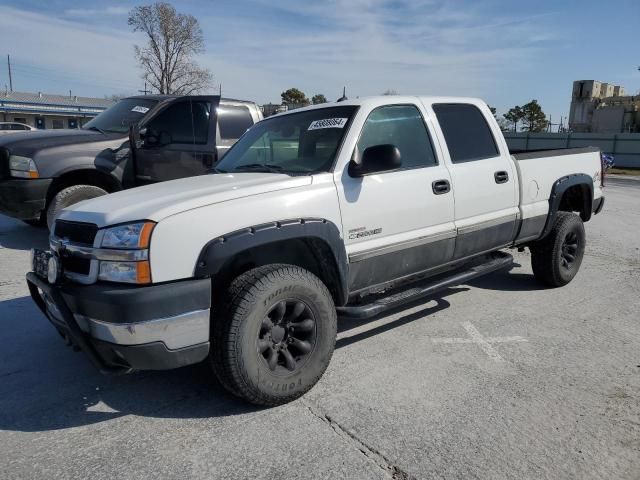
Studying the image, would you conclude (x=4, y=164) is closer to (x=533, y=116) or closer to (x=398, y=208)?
(x=398, y=208)

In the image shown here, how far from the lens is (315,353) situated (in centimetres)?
321

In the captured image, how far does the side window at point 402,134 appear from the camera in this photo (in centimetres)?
381

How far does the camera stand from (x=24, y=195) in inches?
248

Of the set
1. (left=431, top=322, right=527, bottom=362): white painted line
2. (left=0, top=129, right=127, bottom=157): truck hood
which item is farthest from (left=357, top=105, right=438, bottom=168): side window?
(left=0, top=129, right=127, bottom=157): truck hood

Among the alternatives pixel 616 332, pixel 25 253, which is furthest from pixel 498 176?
pixel 25 253

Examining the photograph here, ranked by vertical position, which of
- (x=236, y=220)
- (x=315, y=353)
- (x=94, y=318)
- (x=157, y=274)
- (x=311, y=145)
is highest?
(x=311, y=145)

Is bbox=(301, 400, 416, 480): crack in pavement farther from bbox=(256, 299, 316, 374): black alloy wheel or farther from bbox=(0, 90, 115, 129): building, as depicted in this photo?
bbox=(0, 90, 115, 129): building

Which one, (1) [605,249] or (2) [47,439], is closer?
(2) [47,439]

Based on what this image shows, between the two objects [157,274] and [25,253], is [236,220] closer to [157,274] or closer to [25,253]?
[157,274]

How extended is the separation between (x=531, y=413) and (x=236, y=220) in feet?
6.60

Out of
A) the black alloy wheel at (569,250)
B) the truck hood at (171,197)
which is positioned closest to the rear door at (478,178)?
the black alloy wheel at (569,250)

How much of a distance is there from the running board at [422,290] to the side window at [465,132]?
946 mm

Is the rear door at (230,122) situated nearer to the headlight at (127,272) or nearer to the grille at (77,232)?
the grille at (77,232)

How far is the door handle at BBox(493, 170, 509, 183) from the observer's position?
15.0 ft
